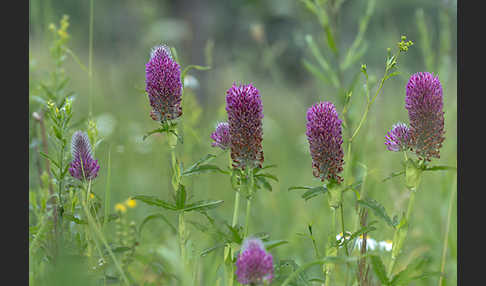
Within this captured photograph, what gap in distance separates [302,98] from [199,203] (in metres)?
7.95

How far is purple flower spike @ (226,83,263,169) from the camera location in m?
1.66

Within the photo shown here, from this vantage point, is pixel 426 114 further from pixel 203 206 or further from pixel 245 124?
pixel 203 206

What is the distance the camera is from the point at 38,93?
2.85 meters

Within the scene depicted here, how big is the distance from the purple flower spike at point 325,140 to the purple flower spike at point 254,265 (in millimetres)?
463

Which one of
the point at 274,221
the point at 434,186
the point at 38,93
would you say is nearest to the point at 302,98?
the point at 434,186

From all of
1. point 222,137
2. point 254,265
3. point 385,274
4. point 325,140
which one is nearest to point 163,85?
point 222,137

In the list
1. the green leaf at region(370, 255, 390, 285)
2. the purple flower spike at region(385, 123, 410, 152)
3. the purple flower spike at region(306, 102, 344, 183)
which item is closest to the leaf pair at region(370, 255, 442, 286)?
the green leaf at region(370, 255, 390, 285)

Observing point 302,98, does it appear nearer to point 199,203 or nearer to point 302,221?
point 302,221

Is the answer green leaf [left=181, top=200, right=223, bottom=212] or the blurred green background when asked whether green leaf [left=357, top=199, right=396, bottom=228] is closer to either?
green leaf [left=181, top=200, right=223, bottom=212]

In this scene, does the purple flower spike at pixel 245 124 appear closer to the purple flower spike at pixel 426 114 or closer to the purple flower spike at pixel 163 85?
the purple flower spike at pixel 163 85

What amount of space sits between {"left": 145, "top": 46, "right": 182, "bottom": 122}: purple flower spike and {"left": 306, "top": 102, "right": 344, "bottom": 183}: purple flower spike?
1.53ft

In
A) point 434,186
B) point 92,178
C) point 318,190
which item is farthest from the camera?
point 434,186

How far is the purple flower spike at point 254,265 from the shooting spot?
4.34 feet

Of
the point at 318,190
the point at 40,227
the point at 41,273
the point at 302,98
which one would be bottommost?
the point at 41,273
